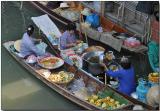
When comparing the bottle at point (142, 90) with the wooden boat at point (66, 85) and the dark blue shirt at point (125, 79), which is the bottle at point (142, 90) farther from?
the wooden boat at point (66, 85)

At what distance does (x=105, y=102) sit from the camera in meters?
7.27

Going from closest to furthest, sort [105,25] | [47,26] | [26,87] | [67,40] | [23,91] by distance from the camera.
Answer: [23,91] < [26,87] < [67,40] < [47,26] < [105,25]

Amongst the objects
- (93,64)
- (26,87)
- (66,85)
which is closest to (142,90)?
(93,64)

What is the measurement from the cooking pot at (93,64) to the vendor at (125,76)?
1.30ft

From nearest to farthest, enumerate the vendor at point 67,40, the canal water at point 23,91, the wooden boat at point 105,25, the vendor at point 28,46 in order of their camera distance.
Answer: the canal water at point 23,91 < the vendor at point 28,46 < the vendor at point 67,40 < the wooden boat at point 105,25

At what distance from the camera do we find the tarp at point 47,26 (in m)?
9.51

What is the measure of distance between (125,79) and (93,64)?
33.0 inches

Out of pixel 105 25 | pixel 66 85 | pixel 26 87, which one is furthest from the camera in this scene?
pixel 105 25

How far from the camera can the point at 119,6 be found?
34.1 ft

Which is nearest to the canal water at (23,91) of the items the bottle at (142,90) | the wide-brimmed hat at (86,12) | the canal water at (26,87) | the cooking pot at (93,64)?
the canal water at (26,87)

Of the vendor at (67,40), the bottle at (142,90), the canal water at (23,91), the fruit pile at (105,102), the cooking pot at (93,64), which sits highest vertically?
the vendor at (67,40)

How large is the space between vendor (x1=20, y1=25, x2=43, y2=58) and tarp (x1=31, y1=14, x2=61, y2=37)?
2.59 feet

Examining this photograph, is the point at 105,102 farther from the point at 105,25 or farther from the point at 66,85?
the point at 105,25

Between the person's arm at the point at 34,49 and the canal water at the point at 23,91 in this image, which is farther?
the person's arm at the point at 34,49
